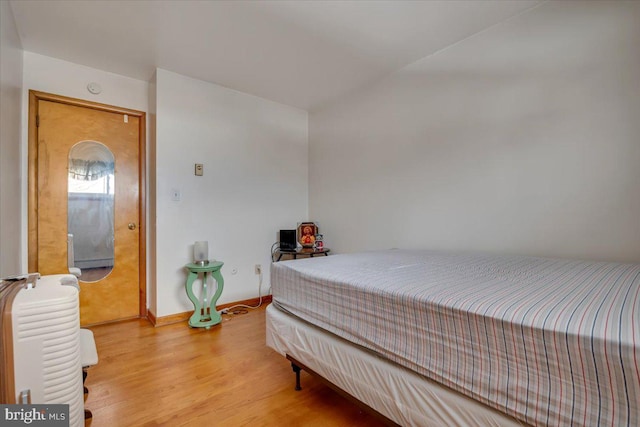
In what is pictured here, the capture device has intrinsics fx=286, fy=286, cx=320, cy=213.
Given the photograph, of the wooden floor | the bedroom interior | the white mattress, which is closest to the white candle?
the bedroom interior

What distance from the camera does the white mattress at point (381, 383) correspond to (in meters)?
0.91

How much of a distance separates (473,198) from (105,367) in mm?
2978

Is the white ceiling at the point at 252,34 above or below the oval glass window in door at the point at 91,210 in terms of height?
above

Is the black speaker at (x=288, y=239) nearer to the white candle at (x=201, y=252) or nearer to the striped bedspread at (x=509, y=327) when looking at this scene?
the white candle at (x=201, y=252)

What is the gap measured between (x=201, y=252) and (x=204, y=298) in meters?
0.46

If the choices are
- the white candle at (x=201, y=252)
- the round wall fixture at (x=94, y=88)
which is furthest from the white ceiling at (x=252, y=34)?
the white candle at (x=201, y=252)

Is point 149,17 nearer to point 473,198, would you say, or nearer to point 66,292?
point 66,292

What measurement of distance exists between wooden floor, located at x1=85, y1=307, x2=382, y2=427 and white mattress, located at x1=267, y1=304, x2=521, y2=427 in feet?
0.87

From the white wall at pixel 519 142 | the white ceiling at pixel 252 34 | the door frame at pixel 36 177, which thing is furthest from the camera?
the door frame at pixel 36 177

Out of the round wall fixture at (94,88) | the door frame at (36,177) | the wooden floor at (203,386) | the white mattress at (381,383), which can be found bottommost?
the wooden floor at (203,386)

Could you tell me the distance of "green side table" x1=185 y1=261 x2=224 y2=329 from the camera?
2.69 m

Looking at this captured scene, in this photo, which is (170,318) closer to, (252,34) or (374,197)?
(374,197)

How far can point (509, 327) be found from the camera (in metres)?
0.81

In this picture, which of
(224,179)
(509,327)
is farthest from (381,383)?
(224,179)
